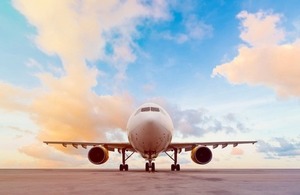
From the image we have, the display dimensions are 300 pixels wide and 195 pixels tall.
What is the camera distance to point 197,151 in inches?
1026

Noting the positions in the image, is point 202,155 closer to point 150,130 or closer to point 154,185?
point 150,130

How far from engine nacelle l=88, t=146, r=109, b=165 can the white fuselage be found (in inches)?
216

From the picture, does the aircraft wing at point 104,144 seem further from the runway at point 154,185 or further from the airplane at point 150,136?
the runway at point 154,185

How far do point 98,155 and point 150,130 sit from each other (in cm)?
873

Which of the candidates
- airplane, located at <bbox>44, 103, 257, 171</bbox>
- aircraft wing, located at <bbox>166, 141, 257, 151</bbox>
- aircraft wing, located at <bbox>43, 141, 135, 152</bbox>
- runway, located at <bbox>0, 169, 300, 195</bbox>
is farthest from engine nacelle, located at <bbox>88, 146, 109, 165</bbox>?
runway, located at <bbox>0, 169, 300, 195</bbox>

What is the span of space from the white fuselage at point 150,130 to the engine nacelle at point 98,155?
548 centimetres

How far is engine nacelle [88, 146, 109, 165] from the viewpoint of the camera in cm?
2720

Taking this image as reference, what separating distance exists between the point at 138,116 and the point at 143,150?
247 cm

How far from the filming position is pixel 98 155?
27.3 metres

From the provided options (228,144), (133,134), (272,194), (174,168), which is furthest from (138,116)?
(272,194)

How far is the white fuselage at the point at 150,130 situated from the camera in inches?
795

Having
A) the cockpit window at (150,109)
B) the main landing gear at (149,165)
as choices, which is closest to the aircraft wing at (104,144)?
the main landing gear at (149,165)

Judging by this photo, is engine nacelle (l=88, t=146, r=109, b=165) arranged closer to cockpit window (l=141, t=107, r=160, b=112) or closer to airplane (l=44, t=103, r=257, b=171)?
airplane (l=44, t=103, r=257, b=171)

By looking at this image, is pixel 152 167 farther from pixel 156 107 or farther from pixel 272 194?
pixel 272 194
